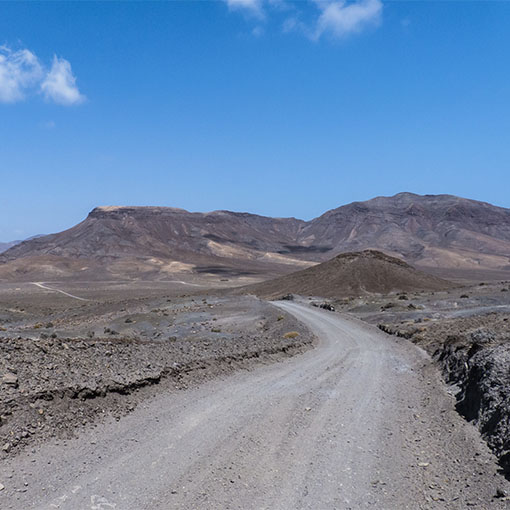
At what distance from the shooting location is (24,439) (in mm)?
8336

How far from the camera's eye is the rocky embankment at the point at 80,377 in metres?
8.91

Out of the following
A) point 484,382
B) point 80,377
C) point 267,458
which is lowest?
point 267,458

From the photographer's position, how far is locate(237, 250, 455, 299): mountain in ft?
253

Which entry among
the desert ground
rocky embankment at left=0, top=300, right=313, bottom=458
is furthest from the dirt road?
rocky embankment at left=0, top=300, right=313, bottom=458

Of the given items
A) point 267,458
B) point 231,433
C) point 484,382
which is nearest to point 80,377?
point 231,433

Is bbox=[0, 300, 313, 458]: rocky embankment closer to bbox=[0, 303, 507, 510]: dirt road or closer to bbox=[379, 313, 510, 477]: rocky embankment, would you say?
bbox=[0, 303, 507, 510]: dirt road

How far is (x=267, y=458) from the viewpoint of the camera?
27.7 ft

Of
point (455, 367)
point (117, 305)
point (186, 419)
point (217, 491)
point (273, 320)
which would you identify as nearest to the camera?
point (217, 491)

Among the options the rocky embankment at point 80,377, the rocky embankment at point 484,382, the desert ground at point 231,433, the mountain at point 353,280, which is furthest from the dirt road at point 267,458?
the mountain at point 353,280

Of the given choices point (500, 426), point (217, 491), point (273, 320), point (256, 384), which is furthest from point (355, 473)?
point (273, 320)

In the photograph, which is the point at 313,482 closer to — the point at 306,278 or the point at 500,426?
the point at 500,426

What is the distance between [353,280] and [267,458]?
237ft

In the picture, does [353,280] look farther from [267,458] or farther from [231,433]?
[267,458]

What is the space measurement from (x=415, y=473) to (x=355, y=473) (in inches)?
41.7
